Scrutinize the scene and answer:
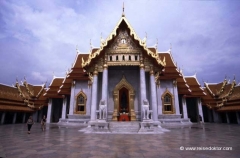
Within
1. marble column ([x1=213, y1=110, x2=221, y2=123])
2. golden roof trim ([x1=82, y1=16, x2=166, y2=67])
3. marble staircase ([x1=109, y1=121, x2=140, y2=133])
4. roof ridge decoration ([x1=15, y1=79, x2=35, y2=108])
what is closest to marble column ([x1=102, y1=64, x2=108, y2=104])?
golden roof trim ([x1=82, y1=16, x2=166, y2=67])

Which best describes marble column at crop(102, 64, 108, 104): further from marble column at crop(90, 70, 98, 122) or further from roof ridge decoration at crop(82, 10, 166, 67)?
roof ridge decoration at crop(82, 10, 166, 67)

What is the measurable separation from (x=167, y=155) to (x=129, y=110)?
32.3 feet

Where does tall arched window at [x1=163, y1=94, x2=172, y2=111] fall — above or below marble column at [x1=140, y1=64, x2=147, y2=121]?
below

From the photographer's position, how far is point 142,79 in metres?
12.5

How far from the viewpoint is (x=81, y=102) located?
16.7 m

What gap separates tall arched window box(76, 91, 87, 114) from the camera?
16308 mm

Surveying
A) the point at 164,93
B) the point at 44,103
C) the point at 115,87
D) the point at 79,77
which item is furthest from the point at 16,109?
the point at 164,93

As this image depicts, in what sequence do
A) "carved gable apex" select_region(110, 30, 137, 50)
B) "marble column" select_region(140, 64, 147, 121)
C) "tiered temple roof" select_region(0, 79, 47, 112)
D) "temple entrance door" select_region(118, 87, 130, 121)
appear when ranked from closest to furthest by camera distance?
"marble column" select_region(140, 64, 147, 121) < "carved gable apex" select_region(110, 30, 137, 50) < "temple entrance door" select_region(118, 87, 130, 121) < "tiered temple roof" select_region(0, 79, 47, 112)

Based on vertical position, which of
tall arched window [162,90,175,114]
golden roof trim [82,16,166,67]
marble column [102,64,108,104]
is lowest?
tall arched window [162,90,175,114]

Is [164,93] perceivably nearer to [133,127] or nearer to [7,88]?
[133,127]

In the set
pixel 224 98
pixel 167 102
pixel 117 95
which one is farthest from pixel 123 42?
pixel 224 98

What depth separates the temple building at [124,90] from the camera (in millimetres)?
12565

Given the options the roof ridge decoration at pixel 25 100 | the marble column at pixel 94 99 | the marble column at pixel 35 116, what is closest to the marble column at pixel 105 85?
the marble column at pixel 94 99

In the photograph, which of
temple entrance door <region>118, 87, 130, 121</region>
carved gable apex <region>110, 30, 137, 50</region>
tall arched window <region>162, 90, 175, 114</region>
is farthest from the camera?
tall arched window <region>162, 90, 175, 114</region>
